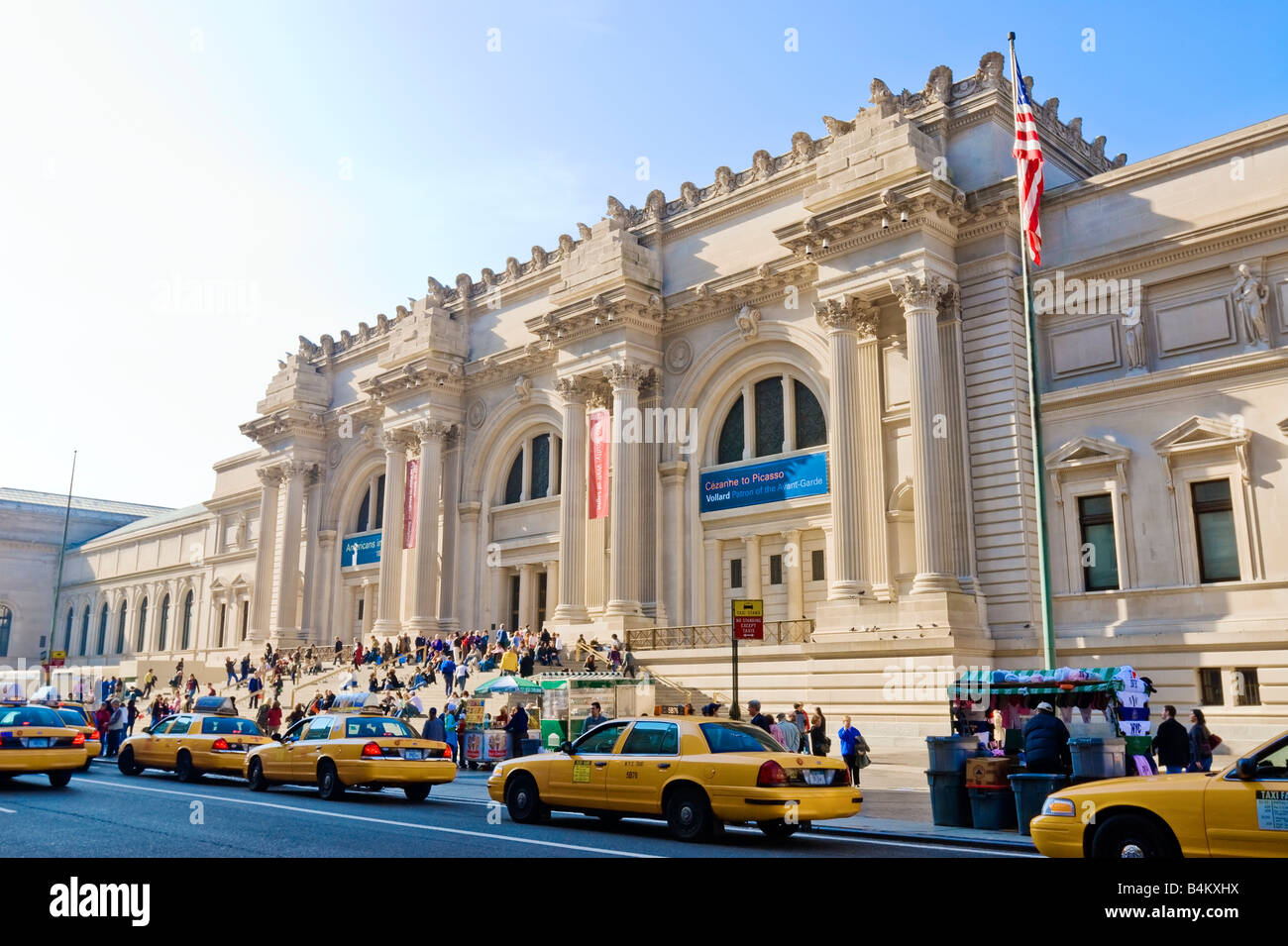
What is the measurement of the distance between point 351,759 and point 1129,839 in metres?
12.2

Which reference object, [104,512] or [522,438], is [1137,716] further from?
[104,512]

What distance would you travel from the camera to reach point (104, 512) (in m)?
96.9

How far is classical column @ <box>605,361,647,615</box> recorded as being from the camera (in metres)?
36.8

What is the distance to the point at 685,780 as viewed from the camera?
42.6 feet

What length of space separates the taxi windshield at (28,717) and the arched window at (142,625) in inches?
2299

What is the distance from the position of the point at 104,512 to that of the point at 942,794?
97.3 metres

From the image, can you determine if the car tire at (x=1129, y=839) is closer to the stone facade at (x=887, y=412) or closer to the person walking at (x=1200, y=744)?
the person walking at (x=1200, y=744)

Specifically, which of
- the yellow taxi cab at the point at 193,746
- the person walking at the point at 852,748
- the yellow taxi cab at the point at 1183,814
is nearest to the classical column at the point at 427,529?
the yellow taxi cab at the point at 193,746

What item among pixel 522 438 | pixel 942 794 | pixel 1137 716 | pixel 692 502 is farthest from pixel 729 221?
pixel 942 794

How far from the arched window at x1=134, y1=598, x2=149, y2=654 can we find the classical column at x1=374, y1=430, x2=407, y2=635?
33.7 metres

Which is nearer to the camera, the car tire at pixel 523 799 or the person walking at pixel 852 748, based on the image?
the car tire at pixel 523 799

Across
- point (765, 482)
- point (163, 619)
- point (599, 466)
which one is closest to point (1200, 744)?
point (765, 482)

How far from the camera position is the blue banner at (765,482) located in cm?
3409

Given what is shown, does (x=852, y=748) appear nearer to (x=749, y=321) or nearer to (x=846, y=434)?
(x=846, y=434)
